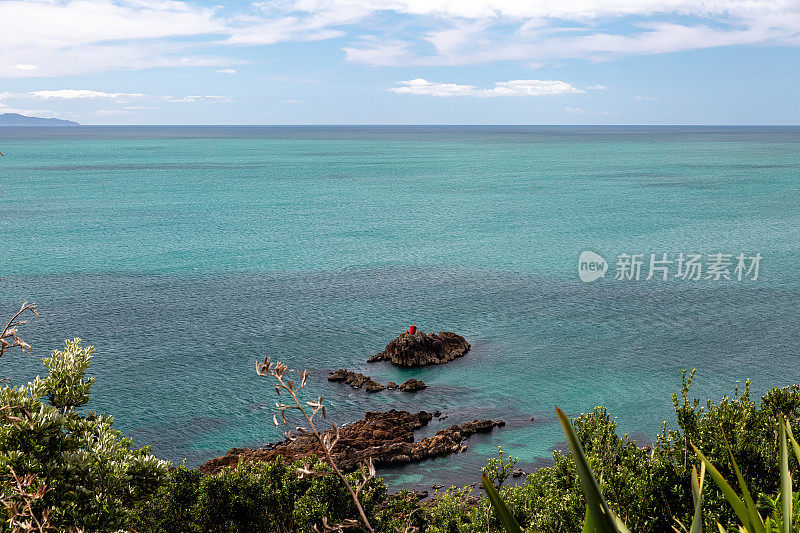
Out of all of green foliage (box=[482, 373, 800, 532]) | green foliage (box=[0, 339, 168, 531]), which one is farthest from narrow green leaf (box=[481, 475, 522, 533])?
green foliage (box=[0, 339, 168, 531])

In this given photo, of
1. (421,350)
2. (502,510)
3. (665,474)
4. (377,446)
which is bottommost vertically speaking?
(377,446)

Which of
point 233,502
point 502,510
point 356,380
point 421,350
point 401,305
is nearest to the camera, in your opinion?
point 502,510

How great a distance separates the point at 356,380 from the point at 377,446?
773 centimetres

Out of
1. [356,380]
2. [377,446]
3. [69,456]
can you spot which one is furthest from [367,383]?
[69,456]

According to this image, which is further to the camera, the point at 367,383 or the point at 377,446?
the point at 367,383

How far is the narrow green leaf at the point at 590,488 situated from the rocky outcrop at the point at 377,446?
26387mm

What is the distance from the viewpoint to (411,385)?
38125mm

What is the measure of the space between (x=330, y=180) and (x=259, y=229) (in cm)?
6148

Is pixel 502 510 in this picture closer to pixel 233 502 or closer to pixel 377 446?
pixel 233 502

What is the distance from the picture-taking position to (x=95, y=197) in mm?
118875

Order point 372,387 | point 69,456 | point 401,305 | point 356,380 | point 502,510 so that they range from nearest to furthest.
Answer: point 502,510 → point 69,456 → point 372,387 → point 356,380 → point 401,305

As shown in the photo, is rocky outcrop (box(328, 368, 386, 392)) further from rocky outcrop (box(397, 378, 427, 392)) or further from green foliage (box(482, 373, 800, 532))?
green foliage (box(482, 373, 800, 532))

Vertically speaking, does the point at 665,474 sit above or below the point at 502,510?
below

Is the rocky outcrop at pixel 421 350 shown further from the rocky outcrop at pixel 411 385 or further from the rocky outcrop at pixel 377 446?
the rocky outcrop at pixel 377 446
